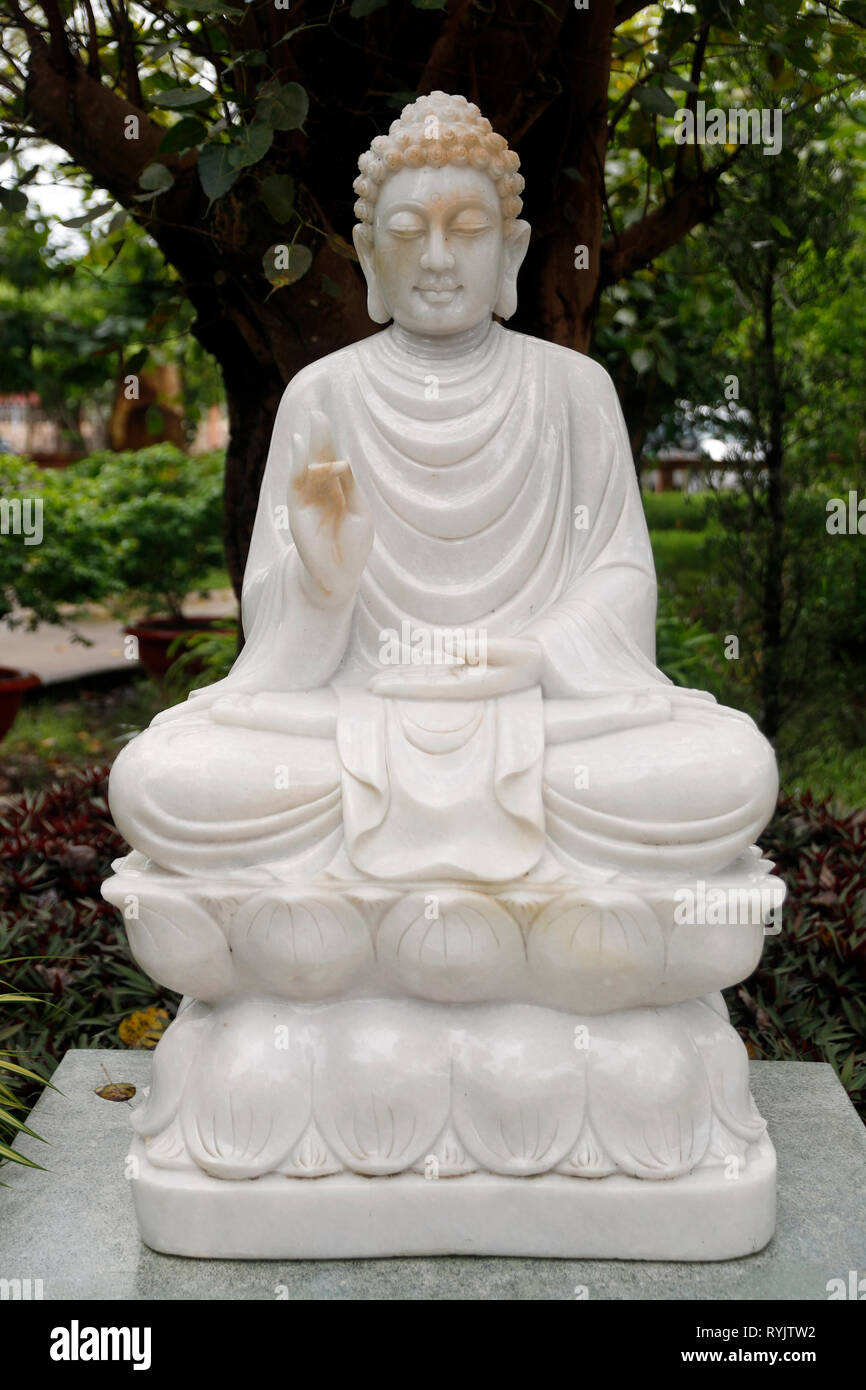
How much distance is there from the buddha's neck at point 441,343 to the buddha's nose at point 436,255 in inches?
7.9

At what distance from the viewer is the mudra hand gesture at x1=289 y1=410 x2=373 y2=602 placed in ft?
9.18

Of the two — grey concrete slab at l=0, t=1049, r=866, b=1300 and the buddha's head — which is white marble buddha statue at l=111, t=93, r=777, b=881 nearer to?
the buddha's head

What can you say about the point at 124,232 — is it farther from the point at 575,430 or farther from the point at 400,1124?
the point at 400,1124

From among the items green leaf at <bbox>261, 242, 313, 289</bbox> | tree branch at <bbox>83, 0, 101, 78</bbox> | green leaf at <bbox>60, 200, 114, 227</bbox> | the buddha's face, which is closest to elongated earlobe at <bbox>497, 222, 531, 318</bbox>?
the buddha's face

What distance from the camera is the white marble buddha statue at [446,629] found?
2.68 meters

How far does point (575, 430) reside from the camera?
10.6 ft

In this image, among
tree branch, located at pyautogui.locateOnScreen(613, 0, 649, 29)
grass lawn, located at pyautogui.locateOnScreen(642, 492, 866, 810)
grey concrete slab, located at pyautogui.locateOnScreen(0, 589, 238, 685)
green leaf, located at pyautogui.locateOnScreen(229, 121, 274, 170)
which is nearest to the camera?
green leaf, located at pyautogui.locateOnScreen(229, 121, 274, 170)

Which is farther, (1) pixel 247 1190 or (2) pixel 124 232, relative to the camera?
(2) pixel 124 232

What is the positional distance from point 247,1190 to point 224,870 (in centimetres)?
60

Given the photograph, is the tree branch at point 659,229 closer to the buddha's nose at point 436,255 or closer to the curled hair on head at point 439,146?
the curled hair on head at point 439,146

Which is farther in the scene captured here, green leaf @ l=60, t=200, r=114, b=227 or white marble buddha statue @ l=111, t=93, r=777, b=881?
green leaf @ l=60, t=200, r=114, b=227

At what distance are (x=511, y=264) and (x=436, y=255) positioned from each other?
0.30 meters

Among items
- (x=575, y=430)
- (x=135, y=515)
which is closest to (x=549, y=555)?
(x=575, y=430)
